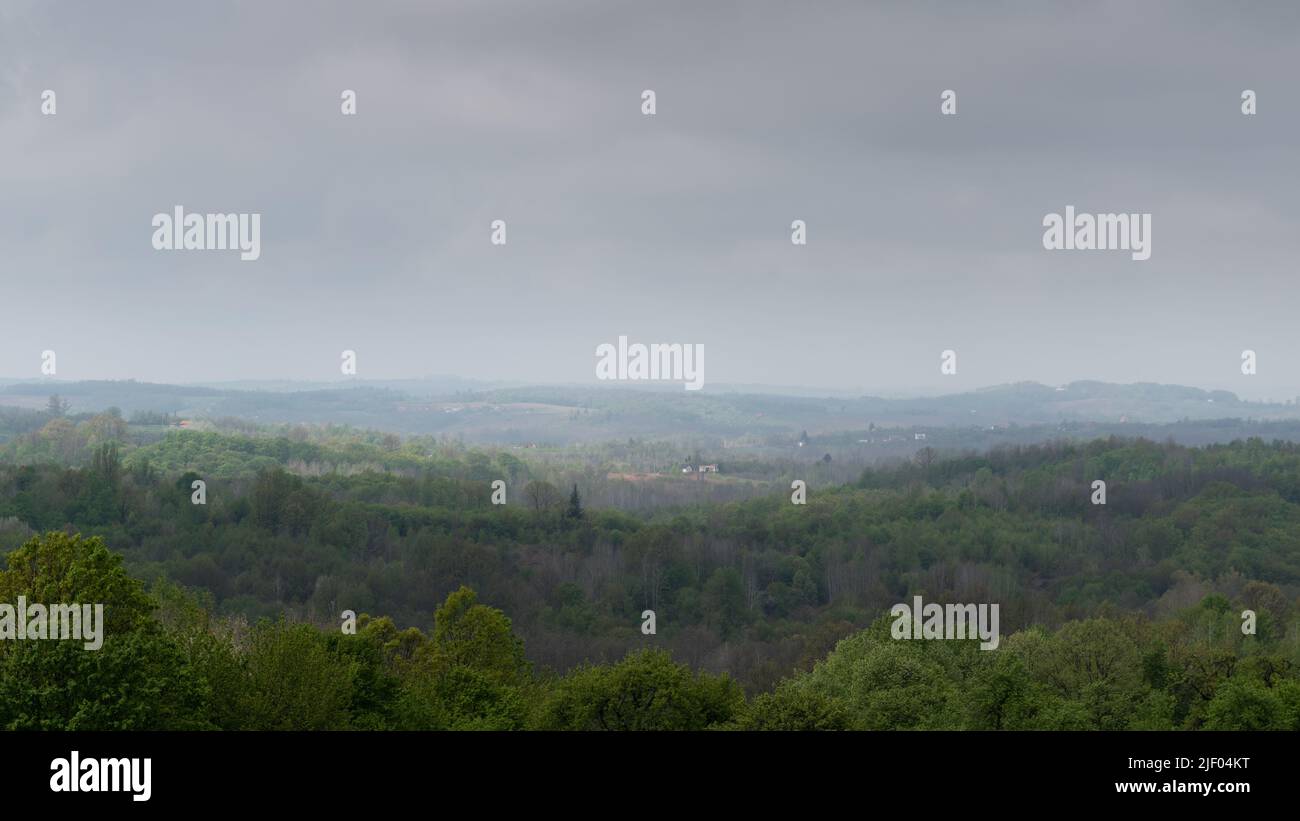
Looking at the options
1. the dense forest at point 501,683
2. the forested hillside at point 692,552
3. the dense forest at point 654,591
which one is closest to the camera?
the dense forest at point 501,683

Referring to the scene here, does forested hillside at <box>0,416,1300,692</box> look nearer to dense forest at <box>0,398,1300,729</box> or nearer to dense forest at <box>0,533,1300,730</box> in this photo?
dense forest at <box>0,398,1300,729</box>

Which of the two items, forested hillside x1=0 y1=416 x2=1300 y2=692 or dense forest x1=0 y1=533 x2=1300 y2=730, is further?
forested hillside x1=0 y1=416 x2=1300 y2=692

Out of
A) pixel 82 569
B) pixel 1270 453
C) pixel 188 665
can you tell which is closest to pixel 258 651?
pixel 188 665

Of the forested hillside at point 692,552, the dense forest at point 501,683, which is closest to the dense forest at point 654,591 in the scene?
the dense forest at point 501,683

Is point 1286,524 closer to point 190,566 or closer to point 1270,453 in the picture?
point 1270,453

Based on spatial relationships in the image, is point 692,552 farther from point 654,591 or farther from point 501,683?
point 501,683

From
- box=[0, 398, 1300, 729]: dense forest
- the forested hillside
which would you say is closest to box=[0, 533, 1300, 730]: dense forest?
box=[0, 398, 1300, 729]: dense forest

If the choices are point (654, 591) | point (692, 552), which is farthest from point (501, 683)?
point (692, 552)

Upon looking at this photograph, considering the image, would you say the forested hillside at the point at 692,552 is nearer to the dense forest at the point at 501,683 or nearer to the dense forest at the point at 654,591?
the dense forest at the point at 654,591

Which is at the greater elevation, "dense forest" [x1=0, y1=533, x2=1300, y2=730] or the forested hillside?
"dense forest" [x1=0, y1=533, x2=1300, y2=730]

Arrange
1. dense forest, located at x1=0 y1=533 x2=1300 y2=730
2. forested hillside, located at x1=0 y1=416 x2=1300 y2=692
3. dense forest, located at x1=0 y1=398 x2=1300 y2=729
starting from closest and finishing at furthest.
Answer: dense forest, located at x1=0 y1=533 x2=1300 y2=730, dense forest, located at x1=0 y1=398 x2=1300 y2=729, forested hillside, located at x1=0 y1=416 x2=1300 y2=692

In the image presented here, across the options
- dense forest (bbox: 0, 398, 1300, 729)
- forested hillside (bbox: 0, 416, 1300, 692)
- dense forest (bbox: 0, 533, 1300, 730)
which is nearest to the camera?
dense forest (bbox: 0, 533, 1300, 730)
